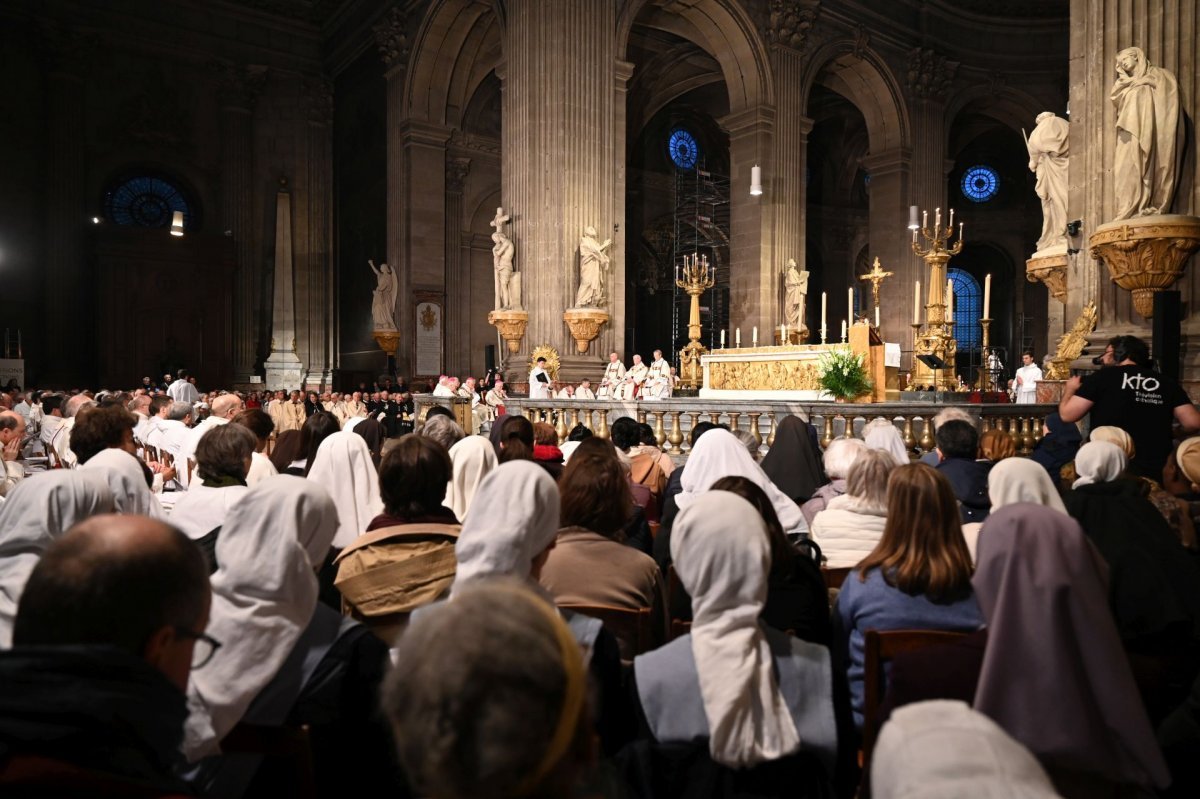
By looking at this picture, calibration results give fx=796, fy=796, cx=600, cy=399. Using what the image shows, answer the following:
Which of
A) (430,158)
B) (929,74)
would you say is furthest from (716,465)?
(929,74)

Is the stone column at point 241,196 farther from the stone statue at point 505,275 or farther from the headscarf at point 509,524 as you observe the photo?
the headscarf at point 509,524

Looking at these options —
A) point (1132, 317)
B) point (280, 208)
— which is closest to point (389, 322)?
point (280, 208)

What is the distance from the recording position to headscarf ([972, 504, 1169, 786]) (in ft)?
6.37

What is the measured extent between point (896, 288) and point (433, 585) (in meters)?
23.6

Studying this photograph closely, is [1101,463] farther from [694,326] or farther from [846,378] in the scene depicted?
[694,326]

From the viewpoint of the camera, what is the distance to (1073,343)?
9188 mm

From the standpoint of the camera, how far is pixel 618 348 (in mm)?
17375

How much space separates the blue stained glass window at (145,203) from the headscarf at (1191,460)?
2652 cm

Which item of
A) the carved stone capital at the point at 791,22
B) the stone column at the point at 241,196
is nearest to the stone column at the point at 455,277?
the stone column at the point at 241,196

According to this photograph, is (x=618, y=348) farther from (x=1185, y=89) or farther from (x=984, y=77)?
(x=984, y=77)

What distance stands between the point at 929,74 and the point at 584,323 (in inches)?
613

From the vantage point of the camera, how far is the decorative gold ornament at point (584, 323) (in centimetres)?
1675

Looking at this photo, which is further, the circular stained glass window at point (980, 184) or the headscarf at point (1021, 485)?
the circular stained glass window at point (980, 184)

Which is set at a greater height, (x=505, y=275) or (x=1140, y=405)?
(x=505, y=275)
